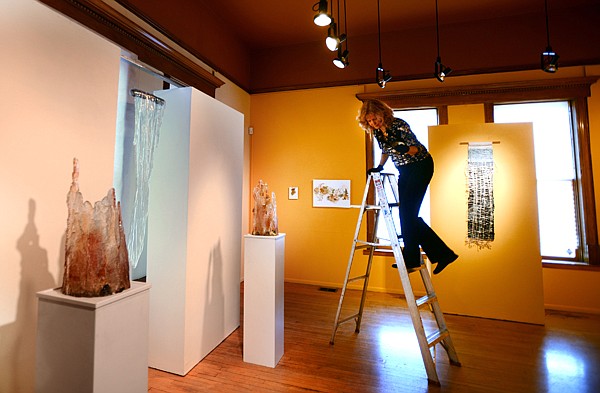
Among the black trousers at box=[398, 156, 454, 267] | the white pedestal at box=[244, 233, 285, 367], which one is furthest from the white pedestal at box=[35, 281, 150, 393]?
the black trousers at box=[398, 156, 454, 267]

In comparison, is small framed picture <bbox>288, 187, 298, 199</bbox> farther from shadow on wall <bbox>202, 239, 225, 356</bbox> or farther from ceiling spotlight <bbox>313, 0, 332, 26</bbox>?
ceiling spotlight <bbox>313, 0, 332, 26</bbox>

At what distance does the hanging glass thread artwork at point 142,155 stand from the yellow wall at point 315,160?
2.77 metres

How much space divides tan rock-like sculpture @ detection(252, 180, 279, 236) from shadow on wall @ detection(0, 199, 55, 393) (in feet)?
4.42

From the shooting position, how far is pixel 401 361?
235cm

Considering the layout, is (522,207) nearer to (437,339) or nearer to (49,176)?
(437,339)

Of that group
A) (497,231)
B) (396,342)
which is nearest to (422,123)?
(497,231)

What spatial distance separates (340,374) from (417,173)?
169 cm

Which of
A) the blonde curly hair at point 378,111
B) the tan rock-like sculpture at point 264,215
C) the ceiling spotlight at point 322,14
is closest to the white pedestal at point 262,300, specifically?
the tan rock-like sculpture at point 264,215

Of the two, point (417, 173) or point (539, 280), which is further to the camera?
point (539, 280)

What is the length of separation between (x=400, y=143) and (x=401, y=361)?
5.89 ft

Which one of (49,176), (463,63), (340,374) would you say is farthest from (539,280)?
(49,176)

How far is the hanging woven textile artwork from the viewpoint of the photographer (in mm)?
3410

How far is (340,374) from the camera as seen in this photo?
2180 mm

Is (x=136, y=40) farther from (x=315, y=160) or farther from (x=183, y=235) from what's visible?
(x=315, y=160)
